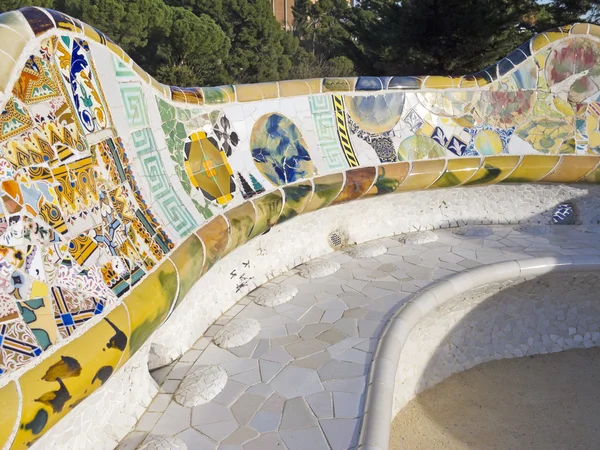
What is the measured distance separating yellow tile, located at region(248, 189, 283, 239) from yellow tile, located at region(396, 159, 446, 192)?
1198 millimetres

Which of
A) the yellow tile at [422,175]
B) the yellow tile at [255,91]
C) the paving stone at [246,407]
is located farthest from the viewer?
the yellow tile at [422,175]

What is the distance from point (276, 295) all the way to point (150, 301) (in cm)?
129

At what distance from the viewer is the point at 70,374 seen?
66.1 inches

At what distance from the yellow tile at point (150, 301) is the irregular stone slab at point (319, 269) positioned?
145cm

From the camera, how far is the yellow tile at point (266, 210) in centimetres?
314

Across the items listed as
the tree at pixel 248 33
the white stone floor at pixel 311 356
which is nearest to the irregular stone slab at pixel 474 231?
the white stone floor at pixel 311 356

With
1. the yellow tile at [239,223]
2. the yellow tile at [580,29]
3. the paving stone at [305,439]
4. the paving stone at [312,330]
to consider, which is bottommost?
the paving stone at [312,330]

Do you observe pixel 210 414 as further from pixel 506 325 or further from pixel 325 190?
pixel 506 325

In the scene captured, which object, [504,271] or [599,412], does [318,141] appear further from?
[599,412]

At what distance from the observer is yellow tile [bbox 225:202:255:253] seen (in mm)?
2904

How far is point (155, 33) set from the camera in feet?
43.4

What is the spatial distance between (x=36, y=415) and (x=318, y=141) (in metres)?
2.77

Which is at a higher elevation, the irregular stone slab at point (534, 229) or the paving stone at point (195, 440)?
the paving stone at point (195, 440)

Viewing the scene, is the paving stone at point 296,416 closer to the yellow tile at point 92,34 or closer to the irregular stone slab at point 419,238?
the yellow tile at point 92,34
